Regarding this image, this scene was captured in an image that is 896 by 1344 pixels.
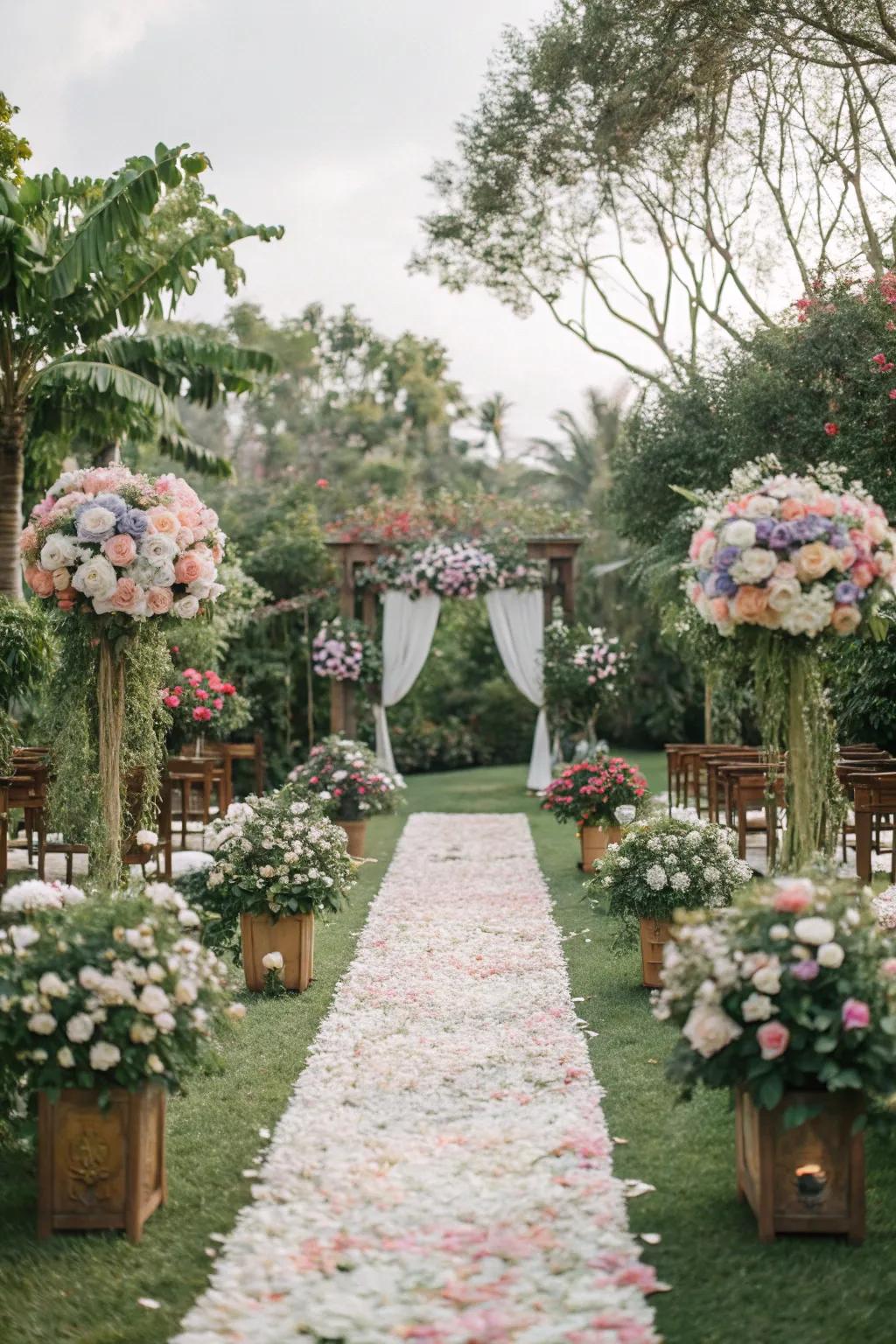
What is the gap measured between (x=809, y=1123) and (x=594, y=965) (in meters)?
3.27

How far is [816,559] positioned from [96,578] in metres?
2.79

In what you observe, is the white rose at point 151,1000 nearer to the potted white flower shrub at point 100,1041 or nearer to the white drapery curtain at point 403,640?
the potted white flower shrub at point 100,1041

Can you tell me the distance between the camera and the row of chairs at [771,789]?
6828mm

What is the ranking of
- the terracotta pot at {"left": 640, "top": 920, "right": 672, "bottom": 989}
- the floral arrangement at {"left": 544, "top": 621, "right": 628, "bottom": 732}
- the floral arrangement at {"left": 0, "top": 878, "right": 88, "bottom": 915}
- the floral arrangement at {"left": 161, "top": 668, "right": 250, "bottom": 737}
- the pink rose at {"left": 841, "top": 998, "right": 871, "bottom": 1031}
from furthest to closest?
the floral arrangement at {"left": 544, "top": 621, "right": 628, "bottom": 732}, the floral arrangement at {"left": 161, "top": 668, "right": 250, "bottom": 737}, the terracotta pot at {"left": 640, "top": 920, "right": 672, "bottom": 989}, the floral arrangement at {"left": 0, "top": 878, "right": 88, "bottom": 915}, the pink rose at {"left": 841, "top": 998, "right": 871, "bottom": 1031}

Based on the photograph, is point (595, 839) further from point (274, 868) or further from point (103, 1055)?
point (103, 1055)

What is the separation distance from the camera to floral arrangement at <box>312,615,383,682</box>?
49.6 feet

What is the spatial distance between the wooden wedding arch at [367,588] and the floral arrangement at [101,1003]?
38.7 ft

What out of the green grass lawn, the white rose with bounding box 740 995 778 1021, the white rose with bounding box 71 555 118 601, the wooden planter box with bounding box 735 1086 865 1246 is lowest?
the green grass lawn

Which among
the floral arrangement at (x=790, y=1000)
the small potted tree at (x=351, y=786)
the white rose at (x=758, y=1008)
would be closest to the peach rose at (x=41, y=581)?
the floral arrangement at (x=790, y=1000)

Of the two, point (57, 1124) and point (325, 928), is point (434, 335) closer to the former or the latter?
point (325, 928)

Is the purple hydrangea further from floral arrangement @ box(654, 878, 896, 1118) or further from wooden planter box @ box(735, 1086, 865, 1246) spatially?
wooden planter box @ box(735, 1086, 865, 1246)

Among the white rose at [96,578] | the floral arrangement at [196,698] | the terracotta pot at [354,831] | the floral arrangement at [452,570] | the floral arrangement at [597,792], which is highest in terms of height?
the floral arrangement at [452,570]

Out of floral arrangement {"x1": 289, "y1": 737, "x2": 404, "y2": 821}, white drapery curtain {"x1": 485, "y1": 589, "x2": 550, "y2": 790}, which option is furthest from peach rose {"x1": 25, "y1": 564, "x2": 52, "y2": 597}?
white drapery curtain {"x1": 485, "y1": 589, "x2": 550, "y2": 790}

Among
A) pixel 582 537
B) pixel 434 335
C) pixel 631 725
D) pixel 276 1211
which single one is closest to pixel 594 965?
pixel 276 1211
